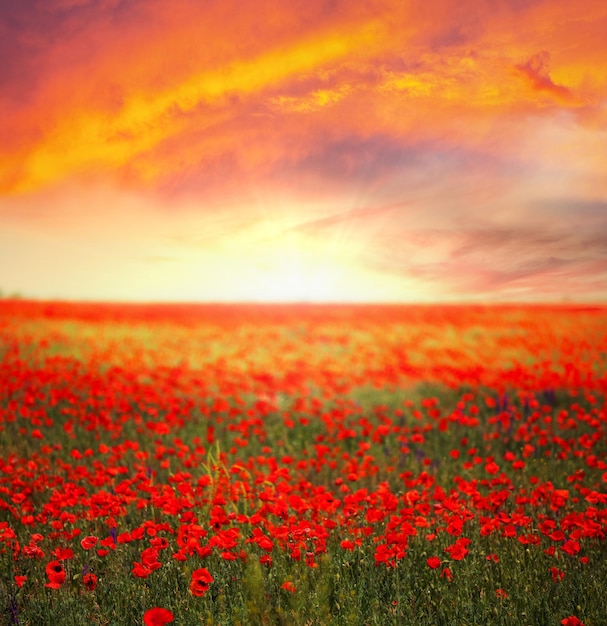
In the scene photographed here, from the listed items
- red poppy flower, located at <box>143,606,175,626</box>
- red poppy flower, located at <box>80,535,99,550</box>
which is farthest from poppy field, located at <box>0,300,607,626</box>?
red poppy flower, located at <box>80,535,99,550</box>

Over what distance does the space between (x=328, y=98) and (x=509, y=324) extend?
1118 centimetres

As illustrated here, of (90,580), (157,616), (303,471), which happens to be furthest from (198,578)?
(303,471)

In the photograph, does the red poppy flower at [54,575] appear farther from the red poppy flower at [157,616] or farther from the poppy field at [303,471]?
the red poppy flower at [157,616]

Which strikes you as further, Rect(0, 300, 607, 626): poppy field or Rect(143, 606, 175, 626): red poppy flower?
Rect(0, 300, 607, 626): poppy field

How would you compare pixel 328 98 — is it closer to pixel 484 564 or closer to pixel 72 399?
pixel 72 399

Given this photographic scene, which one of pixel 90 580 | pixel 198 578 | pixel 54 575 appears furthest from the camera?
pixel 90 580

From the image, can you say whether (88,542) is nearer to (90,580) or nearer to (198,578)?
(90,580)

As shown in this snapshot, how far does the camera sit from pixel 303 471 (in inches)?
257

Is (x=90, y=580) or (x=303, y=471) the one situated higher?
(x=90, y=580)

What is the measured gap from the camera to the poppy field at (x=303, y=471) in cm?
354

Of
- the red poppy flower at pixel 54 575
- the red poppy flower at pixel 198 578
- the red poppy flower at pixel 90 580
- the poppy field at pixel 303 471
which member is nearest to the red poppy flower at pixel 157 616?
the poppy field at pixel 303 471

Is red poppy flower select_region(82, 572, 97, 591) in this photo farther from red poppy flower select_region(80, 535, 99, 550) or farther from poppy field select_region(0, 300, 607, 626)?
red poppy flower select_region(80, 535, 99, 550)

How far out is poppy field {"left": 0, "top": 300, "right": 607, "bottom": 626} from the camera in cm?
354

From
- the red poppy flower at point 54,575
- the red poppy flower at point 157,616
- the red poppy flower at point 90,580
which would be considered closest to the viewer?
the red poppy flower at point 157,616
